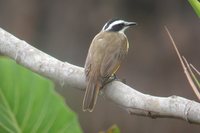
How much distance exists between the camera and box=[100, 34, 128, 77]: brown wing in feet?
14.8

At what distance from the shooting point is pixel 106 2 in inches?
314

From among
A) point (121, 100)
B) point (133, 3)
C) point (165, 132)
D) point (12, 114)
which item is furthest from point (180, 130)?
point (12, 114)

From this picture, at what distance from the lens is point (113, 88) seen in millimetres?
3463

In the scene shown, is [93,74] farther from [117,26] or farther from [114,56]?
[117,26]

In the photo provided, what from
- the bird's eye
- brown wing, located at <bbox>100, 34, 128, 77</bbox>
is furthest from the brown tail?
the bird's eye

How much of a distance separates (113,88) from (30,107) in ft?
3.18

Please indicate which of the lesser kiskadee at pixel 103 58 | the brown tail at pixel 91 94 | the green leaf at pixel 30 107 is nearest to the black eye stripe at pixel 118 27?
the lesser kiskadee at pixel 103 58

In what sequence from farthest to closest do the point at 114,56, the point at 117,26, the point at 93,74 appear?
the point at 117,26
the point at 114,56
the point at 93,74

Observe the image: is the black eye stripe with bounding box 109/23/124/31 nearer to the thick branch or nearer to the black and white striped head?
the black and white striped head

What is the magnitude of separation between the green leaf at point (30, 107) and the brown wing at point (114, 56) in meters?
1.86

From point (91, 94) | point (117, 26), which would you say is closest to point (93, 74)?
point (91, 94)

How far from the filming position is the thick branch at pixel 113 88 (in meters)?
2.90

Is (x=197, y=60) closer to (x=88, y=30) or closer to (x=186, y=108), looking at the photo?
(x=88, y=30)

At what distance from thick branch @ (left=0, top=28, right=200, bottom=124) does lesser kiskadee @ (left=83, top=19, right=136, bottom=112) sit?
24 centimetres
